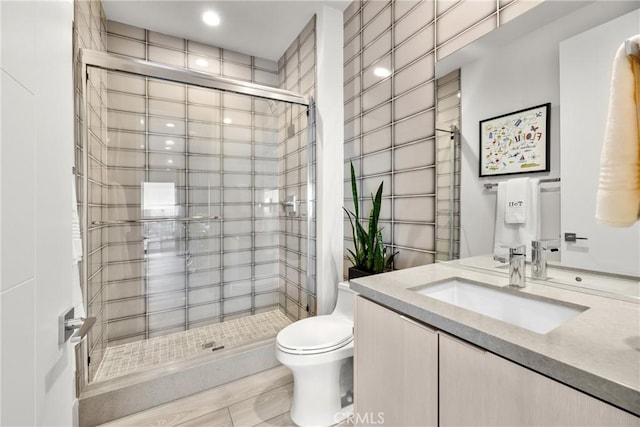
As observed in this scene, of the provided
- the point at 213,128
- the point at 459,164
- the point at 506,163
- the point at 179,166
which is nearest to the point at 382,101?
the point at 459,164

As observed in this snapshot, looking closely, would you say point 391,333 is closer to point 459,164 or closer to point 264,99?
point 459,164

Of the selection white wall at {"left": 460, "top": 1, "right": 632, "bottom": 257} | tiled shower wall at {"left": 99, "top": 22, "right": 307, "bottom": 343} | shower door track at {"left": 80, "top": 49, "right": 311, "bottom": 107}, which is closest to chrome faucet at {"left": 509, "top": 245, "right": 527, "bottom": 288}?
white wall at {"left": 460, "top": 1, "right": 632, "bottom": 257}

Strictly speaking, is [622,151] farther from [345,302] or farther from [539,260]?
[345,302]

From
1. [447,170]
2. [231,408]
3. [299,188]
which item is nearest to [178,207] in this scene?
[299,188]

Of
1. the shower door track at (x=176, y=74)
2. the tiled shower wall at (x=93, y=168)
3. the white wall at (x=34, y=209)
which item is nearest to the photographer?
the white wall at (x=34, y=209)

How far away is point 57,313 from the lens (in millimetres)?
601

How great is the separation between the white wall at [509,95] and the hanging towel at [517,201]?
0.17 ft

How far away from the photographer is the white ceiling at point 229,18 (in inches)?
81.4

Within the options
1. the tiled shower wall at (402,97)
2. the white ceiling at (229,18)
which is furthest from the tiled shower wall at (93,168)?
the tiled shower wall at (402,97)

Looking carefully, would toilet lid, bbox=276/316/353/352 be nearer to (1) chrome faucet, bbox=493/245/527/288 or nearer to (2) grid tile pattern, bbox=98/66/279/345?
(1) chrome faucet, bbox=493/245/527/288

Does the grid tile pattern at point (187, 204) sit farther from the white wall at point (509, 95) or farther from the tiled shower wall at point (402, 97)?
the white wall at point (509, 95)

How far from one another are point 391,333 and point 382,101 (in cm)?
148

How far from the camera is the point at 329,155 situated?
2.14m

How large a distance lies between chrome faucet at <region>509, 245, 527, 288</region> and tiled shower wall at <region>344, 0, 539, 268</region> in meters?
0.47
